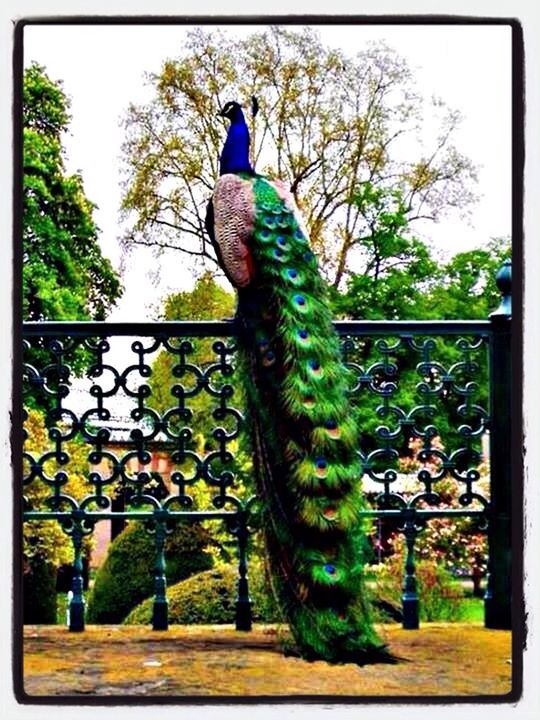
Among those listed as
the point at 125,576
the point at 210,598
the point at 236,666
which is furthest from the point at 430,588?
the point at 236,666

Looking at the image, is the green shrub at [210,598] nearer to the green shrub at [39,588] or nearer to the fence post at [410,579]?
the fence post at [410,579]

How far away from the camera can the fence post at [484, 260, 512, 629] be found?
3688 mm

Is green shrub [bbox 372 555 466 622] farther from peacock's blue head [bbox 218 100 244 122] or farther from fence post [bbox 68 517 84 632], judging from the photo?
peacock's blue head [bbox 218 100 244 122]

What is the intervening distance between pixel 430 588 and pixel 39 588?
1640 millimetres

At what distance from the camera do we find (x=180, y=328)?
3.58 meters

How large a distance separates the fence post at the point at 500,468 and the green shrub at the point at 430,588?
1.72 feet

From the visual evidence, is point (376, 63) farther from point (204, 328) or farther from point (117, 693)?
point (117, 693)

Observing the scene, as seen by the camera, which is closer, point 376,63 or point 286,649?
point 286,649

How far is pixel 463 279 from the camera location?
5.57 metres

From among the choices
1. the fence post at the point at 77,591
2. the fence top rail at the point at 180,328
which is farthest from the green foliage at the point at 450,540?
the fence post at the point at 77,591

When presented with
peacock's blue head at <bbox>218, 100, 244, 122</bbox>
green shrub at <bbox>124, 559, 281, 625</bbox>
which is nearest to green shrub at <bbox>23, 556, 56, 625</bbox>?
green shrub at <bbox>124, 559, 281, 625</bbox>

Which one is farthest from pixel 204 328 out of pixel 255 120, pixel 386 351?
pixel 255 120

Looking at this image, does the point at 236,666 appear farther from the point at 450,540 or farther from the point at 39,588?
the point at 450,540

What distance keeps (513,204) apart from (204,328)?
103 centimetres
